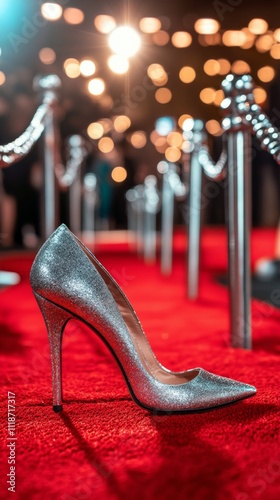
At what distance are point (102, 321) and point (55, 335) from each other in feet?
0.45

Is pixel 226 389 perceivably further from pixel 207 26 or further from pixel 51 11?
pixel 207 26

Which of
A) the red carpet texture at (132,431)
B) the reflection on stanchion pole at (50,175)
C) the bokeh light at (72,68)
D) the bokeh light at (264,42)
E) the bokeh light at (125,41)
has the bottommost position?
the red carpet texture at (132,431)

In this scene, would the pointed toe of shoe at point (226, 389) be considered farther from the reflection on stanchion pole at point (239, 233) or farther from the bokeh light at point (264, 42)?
the bokeh light at point (264, 42)

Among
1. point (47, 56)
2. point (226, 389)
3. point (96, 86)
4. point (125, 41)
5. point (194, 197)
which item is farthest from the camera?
point (96, 86)

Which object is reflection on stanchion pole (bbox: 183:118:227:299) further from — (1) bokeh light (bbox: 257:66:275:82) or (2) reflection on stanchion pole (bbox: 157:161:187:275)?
(1) bokeh light (bbox: 257:66:275:82)

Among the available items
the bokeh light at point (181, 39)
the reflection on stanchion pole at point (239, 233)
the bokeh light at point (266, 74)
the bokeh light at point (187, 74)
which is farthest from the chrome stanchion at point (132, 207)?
the reflection on stanchion pole at point (239, 233)

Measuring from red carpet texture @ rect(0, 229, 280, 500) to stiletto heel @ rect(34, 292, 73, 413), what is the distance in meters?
A: 0.04

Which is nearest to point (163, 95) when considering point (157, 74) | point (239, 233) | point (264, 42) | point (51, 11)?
point (157, 74)

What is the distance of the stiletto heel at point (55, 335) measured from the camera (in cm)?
127

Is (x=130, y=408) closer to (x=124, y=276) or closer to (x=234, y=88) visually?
(x=234, y=88)

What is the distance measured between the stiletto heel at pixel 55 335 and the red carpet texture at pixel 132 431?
0.14 ft

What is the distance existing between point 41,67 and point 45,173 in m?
8.30

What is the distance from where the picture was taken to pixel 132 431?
113cm

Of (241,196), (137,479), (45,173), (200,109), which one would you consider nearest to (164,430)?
(137,479)
